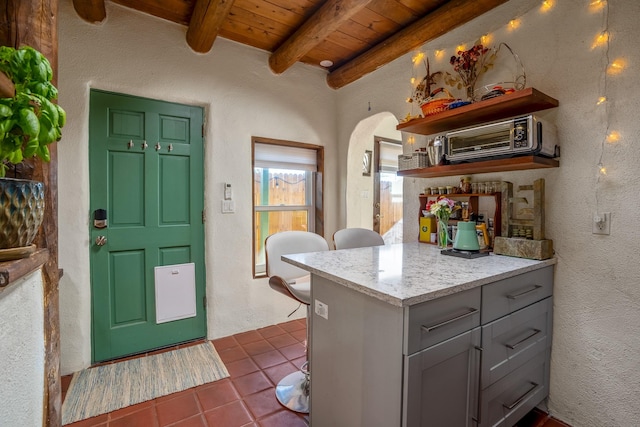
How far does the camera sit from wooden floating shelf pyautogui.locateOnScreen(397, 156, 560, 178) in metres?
1.59

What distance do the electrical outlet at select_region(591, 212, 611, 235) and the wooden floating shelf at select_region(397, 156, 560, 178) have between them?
1.11ft

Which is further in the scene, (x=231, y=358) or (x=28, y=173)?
(x=231, y=358)

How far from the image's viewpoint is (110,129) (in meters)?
2.23

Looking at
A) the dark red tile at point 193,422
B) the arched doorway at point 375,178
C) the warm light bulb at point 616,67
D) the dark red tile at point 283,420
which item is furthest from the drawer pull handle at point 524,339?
the arched doorway at point 375,178

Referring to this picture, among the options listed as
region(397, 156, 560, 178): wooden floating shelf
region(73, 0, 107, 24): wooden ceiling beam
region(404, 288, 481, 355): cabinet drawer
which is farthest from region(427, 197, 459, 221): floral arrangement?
region(73, 0, 107, 24): wooden ceiling beam

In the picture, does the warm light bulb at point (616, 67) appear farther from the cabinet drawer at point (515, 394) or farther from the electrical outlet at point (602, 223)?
the cabinet drawer at point (515, 394)

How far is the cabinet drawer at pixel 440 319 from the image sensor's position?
1032 mm

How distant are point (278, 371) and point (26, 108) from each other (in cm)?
205

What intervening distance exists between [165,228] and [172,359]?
102 centimetres

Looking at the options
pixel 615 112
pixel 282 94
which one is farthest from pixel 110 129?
pixel 615 112

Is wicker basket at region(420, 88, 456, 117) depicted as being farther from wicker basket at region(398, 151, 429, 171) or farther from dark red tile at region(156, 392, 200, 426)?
dark red tile at region(156, 392, 200, 426)

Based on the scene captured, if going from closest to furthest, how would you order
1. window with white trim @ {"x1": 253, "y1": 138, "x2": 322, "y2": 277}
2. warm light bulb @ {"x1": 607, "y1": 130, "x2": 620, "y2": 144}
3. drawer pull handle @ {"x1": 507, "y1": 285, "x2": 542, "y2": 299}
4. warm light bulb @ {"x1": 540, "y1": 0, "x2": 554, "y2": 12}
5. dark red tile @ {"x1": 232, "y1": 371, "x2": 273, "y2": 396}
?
drawer pull handle @ {"x1": 507, "y1": 285, "x2": 542, "y2": 299}
warm light bulb @ {"x1": 607, "y1": 130, "x2": 620, "y2": 144}
warm light bulb @ {"x1": 540, "y1": 0, "x2": 554, "y2": 12}
dark red tile @ {"x1": 232, "y1": 371, "x2": 273, "y2": 396}
window with white trim @ {"x1": 253, "y1": 138, "x2": 322, "y2": 277}

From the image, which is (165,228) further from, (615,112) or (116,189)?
(615,112)

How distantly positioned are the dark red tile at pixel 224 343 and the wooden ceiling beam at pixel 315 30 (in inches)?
99.5
